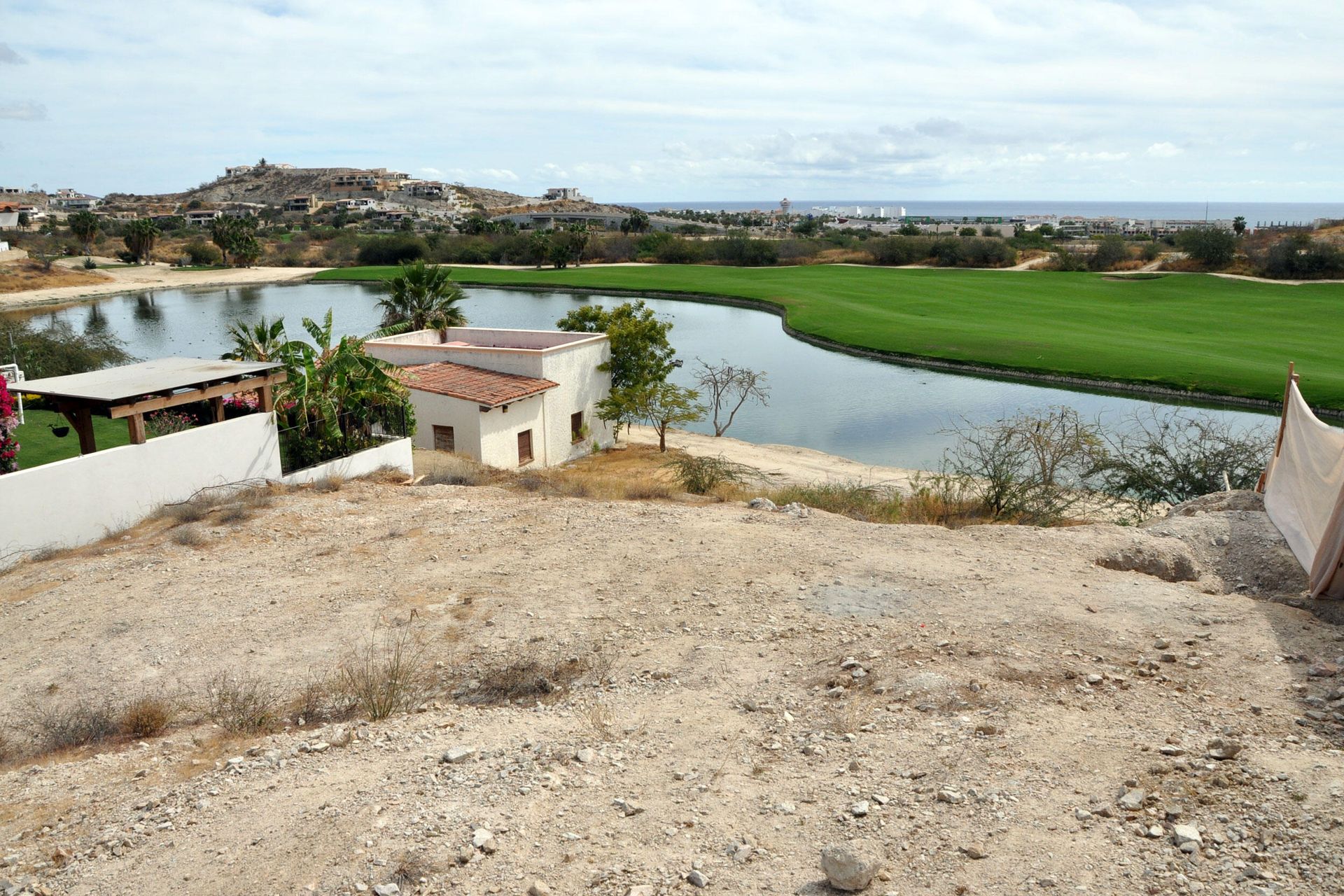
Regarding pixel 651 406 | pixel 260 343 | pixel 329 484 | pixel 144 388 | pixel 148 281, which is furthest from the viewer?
pixel 148 281

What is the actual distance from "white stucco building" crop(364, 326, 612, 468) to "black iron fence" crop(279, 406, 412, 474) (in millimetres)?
3608

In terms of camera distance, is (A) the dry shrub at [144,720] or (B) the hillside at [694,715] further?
(A) the dry shrub at [144,720]

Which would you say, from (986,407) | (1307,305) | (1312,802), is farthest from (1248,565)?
(1307,305)

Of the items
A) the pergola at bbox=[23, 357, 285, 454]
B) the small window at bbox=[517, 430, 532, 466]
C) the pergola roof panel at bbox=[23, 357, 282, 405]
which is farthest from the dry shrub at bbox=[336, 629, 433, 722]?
the small window at bbox=[517, 430, 532, 466]

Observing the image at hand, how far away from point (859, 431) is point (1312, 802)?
97.1 feet

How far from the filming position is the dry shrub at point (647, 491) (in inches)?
650

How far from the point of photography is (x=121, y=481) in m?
14.9

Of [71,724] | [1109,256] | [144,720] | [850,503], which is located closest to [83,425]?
[71,724]

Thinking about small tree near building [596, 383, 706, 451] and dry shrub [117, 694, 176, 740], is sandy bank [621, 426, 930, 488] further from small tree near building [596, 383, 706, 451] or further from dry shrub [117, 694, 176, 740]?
dry shrub [117, 694, 176, 740]

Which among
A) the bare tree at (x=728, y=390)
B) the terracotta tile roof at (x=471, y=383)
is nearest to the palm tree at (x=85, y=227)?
the bare tree at (x=728, y=390)

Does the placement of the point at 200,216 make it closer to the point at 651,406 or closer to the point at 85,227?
the point at 85,227

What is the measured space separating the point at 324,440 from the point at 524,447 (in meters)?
7.56

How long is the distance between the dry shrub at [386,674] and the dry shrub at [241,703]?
637mm

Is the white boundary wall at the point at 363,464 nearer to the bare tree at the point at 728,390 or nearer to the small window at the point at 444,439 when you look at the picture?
the small window at the point at 444,439
